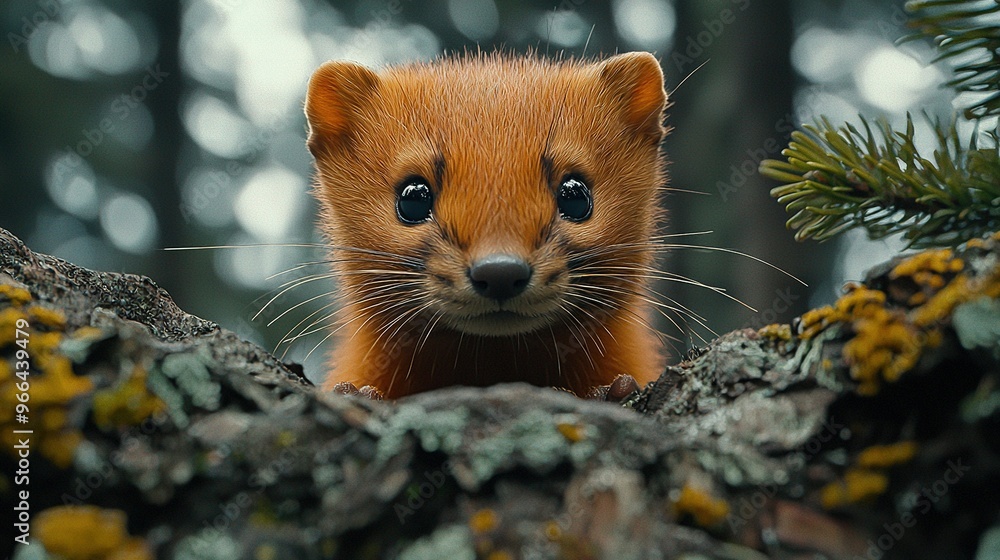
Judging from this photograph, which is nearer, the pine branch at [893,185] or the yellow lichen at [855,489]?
the yellow lichen at [855,489]

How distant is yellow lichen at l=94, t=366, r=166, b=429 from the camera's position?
1202mm

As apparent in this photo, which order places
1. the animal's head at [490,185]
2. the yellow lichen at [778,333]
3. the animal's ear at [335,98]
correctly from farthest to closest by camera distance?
the animal's ear at [335,98]
the animal's head at [490,185]
the yellow lichen at [778,333]

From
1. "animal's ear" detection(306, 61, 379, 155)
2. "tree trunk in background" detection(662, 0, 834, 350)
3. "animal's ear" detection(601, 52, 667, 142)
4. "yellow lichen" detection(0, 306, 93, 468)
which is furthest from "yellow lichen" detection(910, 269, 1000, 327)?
"tree trunk in background" detection(662, 0, 834, 350)

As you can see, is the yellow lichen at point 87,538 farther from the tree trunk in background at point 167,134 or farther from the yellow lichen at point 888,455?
the tree trunk in background at point 167,134

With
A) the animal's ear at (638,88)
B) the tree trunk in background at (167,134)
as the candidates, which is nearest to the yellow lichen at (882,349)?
the animal's ear at (638,88)

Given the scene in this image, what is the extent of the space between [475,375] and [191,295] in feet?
16.5

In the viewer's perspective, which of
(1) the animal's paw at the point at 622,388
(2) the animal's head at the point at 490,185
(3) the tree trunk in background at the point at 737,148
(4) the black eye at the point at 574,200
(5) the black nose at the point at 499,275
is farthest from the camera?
(3) the tree trunk in background at the point at 737,148

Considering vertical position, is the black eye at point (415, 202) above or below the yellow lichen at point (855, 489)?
above

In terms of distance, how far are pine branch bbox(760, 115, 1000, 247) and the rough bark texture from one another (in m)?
0.46

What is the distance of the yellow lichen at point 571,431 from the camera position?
1.18m

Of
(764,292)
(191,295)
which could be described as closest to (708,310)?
(764,292)

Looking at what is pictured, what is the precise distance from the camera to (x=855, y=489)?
1179mm

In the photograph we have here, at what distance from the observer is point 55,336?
1.29 m

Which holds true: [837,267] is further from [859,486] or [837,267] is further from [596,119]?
[859,486]
